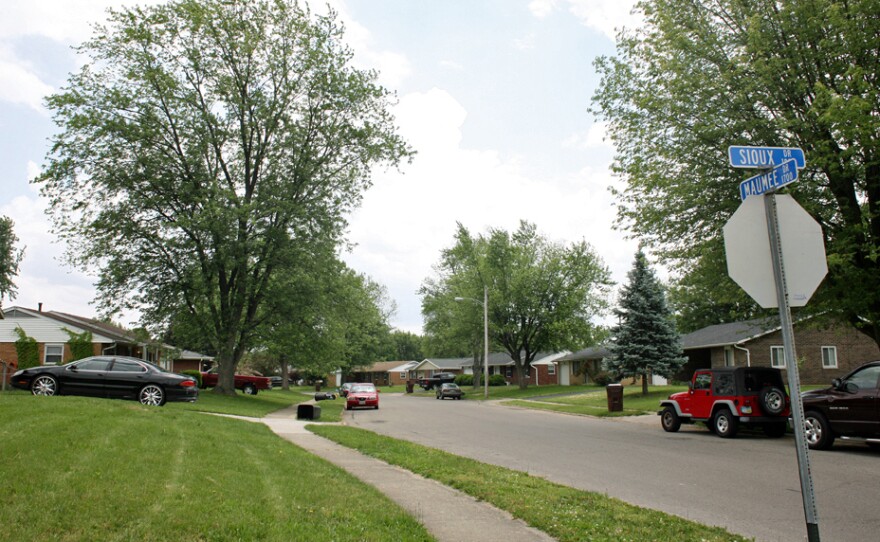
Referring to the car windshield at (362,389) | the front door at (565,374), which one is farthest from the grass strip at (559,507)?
the front door at (565,374)

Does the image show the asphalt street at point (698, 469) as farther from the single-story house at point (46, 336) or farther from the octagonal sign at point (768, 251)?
the single-story house at point (46, 336)

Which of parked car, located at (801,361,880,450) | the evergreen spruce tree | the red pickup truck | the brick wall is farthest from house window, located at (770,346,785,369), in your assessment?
the red pickup truck

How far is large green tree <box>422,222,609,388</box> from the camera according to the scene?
5294cm

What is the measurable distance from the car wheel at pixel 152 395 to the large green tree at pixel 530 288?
118 ft

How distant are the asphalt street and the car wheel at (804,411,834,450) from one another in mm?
330

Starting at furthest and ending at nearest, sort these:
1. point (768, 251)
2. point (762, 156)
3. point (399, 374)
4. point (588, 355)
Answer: point (399, 374) < point (588, 355) < point (762, 156) < point (768, 251)

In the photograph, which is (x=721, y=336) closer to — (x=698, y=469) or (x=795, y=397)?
(x=698, y=469)

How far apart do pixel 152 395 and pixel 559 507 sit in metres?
16.0

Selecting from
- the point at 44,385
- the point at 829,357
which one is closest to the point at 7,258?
the point at 44,385

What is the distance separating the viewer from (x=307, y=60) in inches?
1261

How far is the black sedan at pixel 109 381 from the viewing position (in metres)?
18.8

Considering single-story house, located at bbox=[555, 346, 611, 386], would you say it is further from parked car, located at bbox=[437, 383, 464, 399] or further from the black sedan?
the black sedan

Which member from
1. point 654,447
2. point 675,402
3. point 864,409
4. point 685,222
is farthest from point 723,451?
point 685,222

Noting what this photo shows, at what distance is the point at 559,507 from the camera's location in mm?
7613
